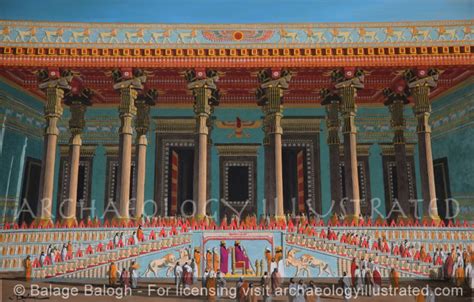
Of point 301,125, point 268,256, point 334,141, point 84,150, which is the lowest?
point 268,256

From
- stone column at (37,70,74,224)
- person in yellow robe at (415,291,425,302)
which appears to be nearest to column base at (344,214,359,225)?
person in yellow robe at (415,291,425,302)

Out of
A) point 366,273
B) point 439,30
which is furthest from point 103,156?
point 439,30

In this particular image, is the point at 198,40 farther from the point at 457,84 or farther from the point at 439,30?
the point at 457,84

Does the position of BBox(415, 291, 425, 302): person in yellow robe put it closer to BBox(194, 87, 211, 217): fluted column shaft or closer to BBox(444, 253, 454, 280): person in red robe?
BBox(444, 253, 454, 280): person in red robe

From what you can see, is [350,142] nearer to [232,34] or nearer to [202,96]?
[202,96]

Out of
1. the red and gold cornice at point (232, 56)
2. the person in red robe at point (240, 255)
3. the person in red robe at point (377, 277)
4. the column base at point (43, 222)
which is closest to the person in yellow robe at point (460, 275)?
the person in red robe at point (377, 277)

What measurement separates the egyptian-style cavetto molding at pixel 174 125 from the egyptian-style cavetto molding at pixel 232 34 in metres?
3.81

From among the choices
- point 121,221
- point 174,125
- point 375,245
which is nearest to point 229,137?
point 174,125

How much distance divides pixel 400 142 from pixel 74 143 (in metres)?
9.34

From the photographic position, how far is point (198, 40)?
1228 cm

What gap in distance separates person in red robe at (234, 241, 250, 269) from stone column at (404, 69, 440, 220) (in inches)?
198

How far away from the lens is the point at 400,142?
43.3ft

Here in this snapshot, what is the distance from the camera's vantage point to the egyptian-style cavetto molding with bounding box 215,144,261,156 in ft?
50.6

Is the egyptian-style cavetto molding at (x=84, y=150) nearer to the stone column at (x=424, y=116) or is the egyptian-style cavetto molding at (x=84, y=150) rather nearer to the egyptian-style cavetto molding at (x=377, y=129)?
the egyptian-style cavetto molding at (x=377, y=129)
